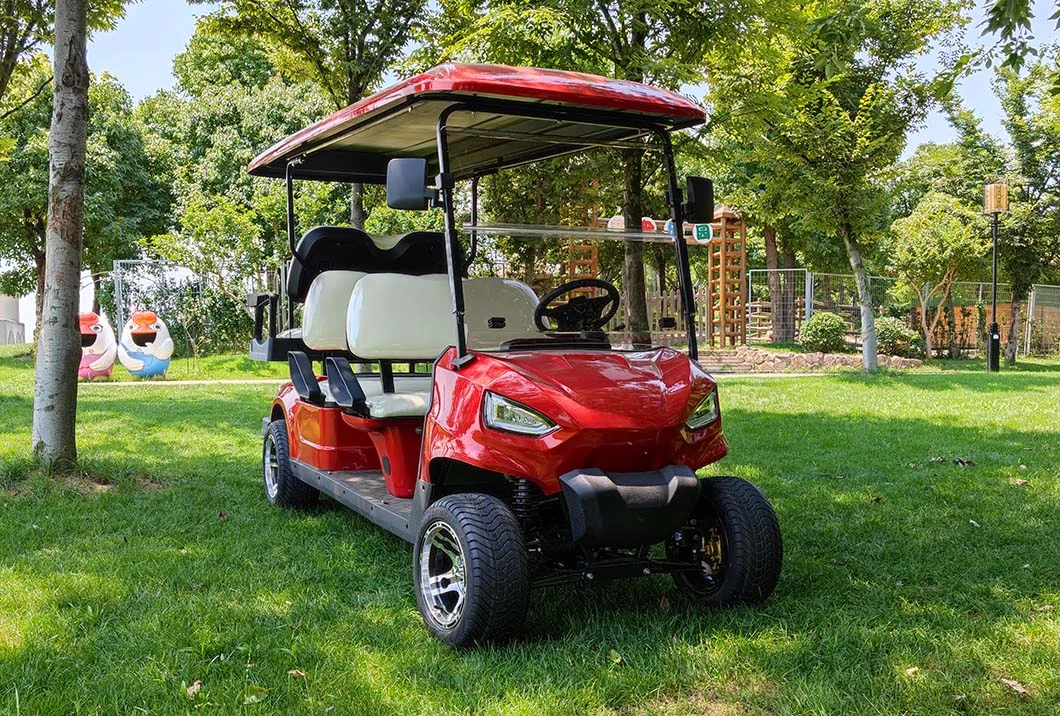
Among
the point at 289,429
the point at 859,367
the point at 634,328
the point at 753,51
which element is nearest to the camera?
the point at 634,328

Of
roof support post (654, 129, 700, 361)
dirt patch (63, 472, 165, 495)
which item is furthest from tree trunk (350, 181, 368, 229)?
roof support post (654, 129, 700, 361)

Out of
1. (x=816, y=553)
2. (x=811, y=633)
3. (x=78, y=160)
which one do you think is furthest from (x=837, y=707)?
(x=78, y=160)

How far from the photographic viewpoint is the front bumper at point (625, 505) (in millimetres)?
3271

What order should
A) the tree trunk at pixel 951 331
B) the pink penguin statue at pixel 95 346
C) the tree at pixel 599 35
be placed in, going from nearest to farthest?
the tree at pixel 599 35, the pink penguin statue at pixel 95 346, the tree trunk at pixel 951 331

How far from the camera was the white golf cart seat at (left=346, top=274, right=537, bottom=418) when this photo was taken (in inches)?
189

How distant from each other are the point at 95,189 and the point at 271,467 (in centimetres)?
1858

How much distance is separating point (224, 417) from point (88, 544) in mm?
5189

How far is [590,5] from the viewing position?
8992mm

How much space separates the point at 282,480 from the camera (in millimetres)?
5703

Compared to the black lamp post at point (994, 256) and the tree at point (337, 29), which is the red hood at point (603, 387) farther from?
the black lamp post at point (994, 256)

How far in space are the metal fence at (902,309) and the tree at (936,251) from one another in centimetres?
50

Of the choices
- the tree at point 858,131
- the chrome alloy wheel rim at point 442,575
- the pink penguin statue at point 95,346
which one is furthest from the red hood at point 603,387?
the pink penguin statue at point 95,346

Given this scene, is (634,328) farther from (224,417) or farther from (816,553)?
(224,417)

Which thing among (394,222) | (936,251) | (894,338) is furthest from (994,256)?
(394,222)
